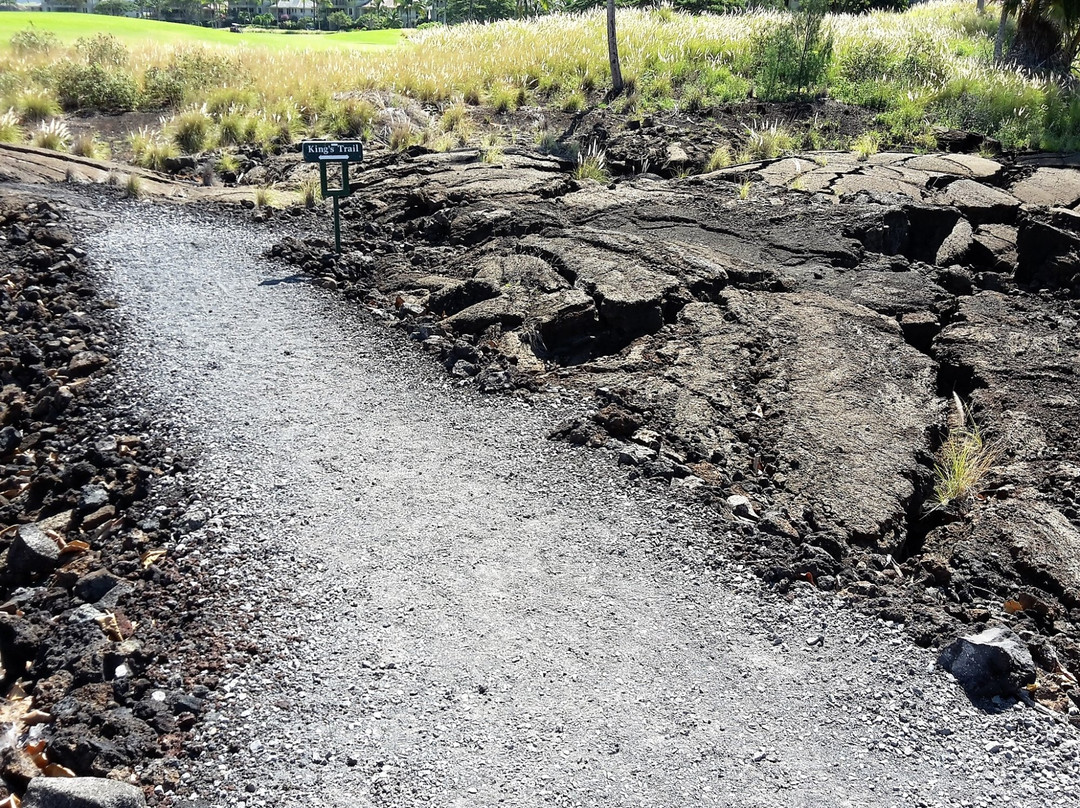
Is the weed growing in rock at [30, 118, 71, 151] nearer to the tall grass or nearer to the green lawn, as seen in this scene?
the tall grass

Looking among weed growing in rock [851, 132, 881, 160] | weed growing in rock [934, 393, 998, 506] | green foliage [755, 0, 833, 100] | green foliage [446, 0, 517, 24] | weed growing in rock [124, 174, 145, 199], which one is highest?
green foliage [446, 0, 517, 24]

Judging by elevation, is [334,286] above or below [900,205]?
below

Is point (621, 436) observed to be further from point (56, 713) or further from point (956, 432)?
point (56, 713)

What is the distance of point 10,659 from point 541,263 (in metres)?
5.34

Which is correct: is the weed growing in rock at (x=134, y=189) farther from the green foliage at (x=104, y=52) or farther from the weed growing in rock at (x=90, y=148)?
the green foliage at (x=104, y=52)

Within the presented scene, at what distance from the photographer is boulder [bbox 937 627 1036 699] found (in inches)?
149

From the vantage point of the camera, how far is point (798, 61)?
17672mm

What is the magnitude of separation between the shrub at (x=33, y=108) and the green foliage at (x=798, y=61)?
13431 mm

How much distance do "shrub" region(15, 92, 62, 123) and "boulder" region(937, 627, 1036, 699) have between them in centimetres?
1575

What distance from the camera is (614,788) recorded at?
10.8 ft

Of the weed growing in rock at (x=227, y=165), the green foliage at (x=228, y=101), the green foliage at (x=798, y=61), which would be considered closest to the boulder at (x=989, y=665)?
the weed growing in rock at (x=227, y=165)

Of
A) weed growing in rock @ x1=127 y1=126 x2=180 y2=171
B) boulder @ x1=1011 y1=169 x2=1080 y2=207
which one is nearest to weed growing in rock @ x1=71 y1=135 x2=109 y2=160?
weed growing in rock @ x1=127 y1=126 x2=180 y2=171

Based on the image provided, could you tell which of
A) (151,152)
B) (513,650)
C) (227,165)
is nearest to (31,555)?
(513,650)

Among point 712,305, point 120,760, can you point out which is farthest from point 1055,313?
point 120,760
